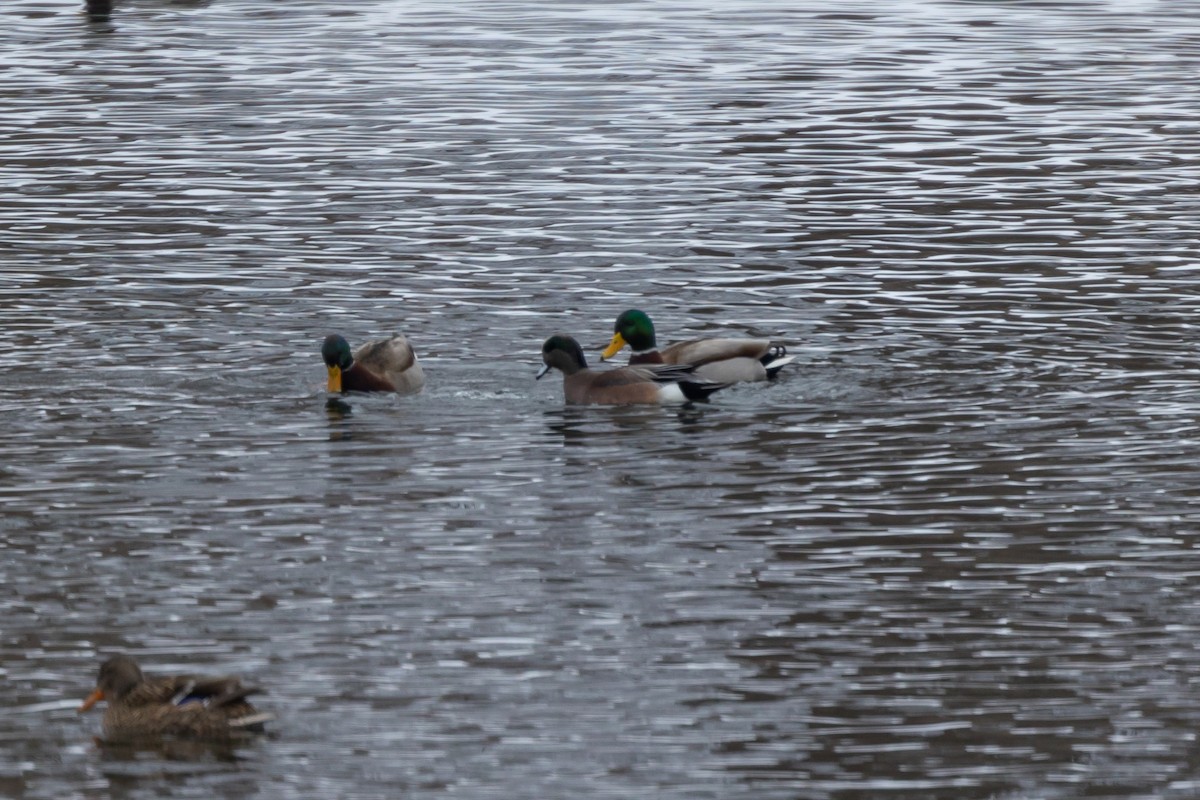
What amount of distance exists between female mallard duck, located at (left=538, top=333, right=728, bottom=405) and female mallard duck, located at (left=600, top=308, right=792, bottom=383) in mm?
118

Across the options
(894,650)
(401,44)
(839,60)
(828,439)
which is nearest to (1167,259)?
(828,439)

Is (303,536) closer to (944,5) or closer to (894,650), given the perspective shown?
(894,650)

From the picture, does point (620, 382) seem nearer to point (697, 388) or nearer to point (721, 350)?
point (697, 388)

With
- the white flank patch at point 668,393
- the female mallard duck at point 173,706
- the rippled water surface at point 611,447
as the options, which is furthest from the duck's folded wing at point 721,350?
the female mallard duck at point 173,706

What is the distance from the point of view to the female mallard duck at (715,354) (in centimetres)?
1725

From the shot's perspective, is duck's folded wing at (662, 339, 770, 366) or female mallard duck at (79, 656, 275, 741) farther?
duck's folded wing at (662, 339, 770, 366)

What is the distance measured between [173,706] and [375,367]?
7.04 m

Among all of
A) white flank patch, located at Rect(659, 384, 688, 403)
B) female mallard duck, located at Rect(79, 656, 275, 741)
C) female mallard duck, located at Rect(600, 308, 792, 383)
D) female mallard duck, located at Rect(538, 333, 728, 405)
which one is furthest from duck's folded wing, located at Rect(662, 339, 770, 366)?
female mallard duck, located at Rect(79, 656, 275, 741)

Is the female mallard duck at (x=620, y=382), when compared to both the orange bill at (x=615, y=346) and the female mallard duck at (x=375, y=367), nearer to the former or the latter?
the orange bill at (x=615, y=346)

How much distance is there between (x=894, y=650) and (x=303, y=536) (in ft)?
12.2

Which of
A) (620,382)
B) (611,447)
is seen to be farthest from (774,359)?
(611,447)

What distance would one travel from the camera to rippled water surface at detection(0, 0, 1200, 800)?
34.1ft

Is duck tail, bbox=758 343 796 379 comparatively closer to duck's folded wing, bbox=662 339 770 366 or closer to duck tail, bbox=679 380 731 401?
duck's folded wing, bbox=662 339 770 366

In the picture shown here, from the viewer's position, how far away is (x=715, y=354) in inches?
681
